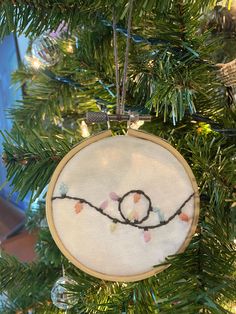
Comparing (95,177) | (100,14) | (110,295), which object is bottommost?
(110,295)

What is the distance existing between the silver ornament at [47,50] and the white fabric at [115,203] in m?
0.32

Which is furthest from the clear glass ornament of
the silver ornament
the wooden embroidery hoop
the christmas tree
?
the silver ornament

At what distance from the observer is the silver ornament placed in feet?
1.89

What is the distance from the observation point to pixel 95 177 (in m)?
0.31

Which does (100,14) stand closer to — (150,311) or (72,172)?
(72,172)

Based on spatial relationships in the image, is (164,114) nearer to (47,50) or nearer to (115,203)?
(115,203)

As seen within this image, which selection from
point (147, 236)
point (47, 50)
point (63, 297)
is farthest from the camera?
point (47, 50)

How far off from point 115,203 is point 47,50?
36 centimetres

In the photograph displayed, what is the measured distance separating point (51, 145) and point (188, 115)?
15 cm

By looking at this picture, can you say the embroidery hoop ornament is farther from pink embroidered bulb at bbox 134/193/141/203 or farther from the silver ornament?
the silver ornament

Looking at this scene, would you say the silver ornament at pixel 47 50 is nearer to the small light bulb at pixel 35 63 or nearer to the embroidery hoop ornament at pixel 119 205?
the small light bulb at pixel 35 63

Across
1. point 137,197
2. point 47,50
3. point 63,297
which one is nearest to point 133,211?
point 137,197

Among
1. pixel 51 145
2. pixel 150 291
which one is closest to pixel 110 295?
pixel 150 291

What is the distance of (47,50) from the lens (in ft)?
1.89
